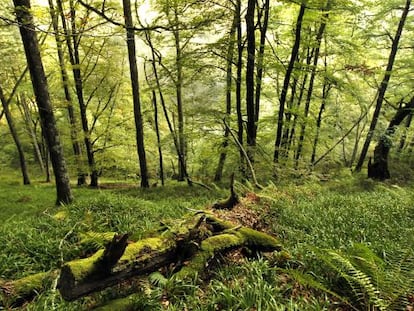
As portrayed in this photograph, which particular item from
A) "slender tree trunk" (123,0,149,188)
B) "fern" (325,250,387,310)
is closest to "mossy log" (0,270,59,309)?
"fern" (325,250,387,310)

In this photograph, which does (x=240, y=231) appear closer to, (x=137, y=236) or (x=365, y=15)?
(x=137, y=236)

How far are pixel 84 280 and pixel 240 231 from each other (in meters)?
2.10

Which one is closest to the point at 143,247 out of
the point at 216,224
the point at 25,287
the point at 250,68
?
the point at 216,224

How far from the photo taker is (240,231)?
3.91 meters

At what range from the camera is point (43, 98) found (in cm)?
725

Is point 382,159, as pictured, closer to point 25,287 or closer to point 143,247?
point 143,247

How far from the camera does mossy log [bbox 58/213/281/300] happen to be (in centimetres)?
254

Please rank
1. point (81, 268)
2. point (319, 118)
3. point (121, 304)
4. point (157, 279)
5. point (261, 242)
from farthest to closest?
point (319, 118) → point (261, 242) → point (157, 279) → point (121, 304) → point (81, 268)

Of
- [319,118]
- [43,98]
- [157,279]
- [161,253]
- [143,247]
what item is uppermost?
[43,98]

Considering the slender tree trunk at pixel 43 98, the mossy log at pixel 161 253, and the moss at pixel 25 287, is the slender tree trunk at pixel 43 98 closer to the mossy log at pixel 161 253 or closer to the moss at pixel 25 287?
the moss at pixel 25 287

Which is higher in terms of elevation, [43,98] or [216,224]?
[43,98]

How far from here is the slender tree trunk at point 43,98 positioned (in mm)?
6762

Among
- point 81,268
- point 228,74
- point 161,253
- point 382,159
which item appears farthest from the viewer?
point 382,159

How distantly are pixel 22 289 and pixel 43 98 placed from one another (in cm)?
547
